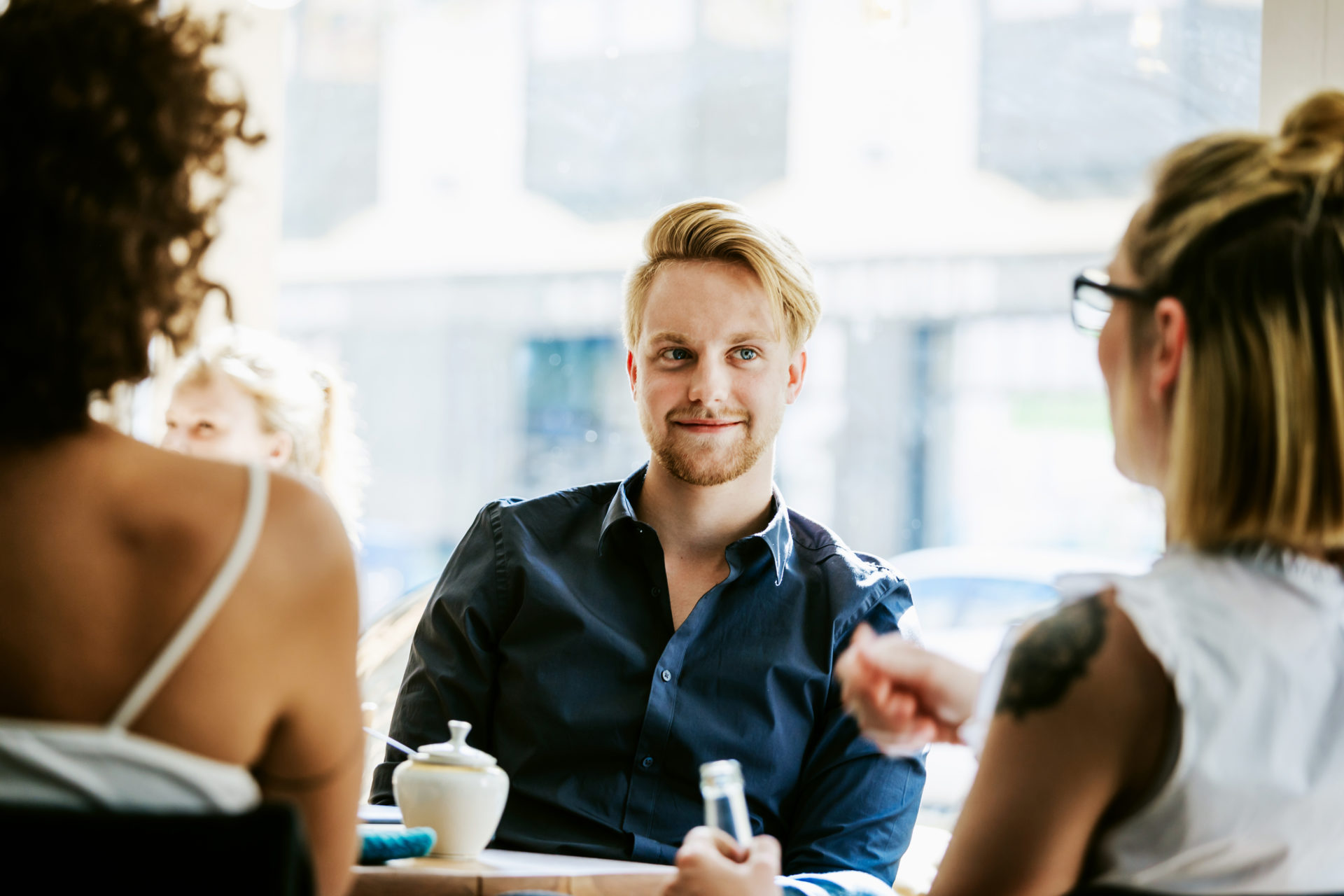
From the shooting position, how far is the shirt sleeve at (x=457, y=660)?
1.85 m

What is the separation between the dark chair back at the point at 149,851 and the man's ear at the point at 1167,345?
0.75 meters

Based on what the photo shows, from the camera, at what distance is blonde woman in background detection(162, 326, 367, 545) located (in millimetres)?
2809

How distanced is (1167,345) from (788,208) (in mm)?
3580

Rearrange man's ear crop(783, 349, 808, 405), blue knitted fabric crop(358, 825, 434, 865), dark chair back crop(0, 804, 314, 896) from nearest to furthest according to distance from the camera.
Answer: dark chair back crop(0, 804, 314, 896) → blue knitted fabric crop(358, 825, 434, 865) → man's ear crop(783, 349, 808, 405)

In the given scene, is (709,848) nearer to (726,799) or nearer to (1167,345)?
(726,799)

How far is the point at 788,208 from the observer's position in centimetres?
450

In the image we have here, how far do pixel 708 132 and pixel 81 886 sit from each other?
13.6ft

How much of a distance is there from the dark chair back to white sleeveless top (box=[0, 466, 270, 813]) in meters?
0.04

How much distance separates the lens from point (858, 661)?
3.67ft

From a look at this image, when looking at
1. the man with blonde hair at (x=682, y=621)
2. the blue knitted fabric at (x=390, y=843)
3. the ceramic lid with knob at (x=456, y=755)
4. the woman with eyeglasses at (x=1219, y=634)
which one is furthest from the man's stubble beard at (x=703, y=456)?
the woman with eyeglasses at (x=1219, y=634)

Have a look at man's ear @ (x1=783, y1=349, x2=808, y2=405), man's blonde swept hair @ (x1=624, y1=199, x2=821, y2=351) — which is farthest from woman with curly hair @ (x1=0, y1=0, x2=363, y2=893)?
man's ear @ (x1=783, y1=349, x2=808, y2=405)

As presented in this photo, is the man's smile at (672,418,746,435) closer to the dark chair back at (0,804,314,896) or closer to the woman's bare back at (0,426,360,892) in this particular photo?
the woman's bare back at (0,426,360,892)

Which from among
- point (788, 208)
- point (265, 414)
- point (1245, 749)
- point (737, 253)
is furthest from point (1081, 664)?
point (788, 208)

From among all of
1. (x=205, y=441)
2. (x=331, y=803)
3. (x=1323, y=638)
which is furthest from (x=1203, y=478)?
(x=205, y=441)
